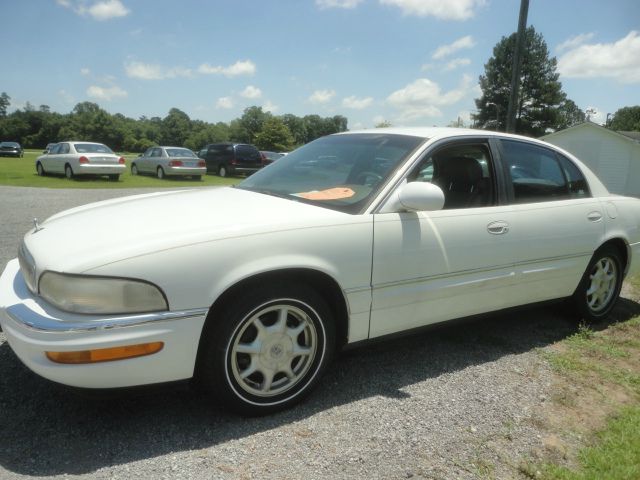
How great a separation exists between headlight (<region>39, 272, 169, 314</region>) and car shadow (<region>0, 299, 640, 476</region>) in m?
0.40

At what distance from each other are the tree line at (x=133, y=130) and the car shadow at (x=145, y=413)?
58235 mm

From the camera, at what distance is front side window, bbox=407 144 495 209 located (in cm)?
326

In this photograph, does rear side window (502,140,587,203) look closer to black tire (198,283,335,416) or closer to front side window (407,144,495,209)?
front side window (407,144,495,209)

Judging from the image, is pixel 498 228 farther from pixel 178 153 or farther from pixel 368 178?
pixel 178 153

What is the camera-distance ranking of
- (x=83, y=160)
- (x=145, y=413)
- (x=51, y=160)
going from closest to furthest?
(x=145, y=413)
(x=83, y=160)
(x=51, y=160)

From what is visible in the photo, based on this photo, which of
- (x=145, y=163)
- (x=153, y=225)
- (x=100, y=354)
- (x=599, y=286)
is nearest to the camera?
(x=100, y=354)

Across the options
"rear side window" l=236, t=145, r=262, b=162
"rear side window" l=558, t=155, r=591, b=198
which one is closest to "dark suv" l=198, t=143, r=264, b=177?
"rear side window" l=236, t=145, r=262, b=162

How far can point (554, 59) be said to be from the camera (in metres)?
53.9

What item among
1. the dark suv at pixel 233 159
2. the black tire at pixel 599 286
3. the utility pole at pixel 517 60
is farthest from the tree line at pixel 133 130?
the black tire at pixel 599 286

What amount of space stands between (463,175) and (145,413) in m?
2.53

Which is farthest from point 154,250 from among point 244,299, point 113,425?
point 113,425

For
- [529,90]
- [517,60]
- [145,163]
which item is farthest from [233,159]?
[529,90]

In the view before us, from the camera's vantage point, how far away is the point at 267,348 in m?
2.49

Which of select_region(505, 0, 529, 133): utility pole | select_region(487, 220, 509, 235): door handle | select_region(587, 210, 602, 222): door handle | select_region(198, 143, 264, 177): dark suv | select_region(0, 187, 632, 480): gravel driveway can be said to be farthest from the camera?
select_region(198, 143, 264, 177): dark suv
